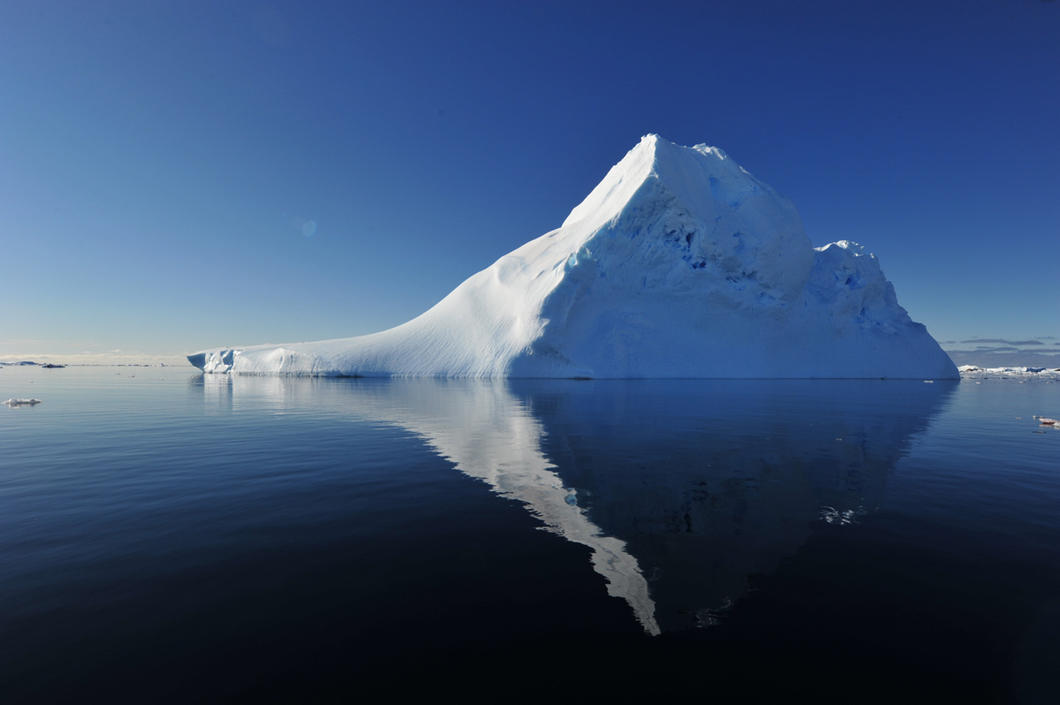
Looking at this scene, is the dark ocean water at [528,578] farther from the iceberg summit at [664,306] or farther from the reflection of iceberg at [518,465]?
the iceberg summit at [664,306]

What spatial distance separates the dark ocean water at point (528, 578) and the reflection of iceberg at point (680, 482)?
65 millimetres

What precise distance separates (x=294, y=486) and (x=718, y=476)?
8.82 metres

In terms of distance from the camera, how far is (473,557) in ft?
18.4

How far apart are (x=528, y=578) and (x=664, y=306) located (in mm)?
64043

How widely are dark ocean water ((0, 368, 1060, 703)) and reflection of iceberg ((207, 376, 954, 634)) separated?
6 centimetres

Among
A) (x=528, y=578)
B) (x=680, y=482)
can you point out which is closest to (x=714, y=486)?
(x=680, y=482)

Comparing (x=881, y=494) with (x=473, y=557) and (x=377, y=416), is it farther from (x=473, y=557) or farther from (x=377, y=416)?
(x=377, y=416)

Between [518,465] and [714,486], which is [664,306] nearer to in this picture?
[518,465]

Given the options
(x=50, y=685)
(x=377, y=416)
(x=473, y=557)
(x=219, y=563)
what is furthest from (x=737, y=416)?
(x=50, y=685)

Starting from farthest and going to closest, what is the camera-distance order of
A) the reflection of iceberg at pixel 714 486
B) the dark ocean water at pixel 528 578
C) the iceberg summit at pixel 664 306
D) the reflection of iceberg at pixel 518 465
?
the iceberg summit at pixel 664 306 < the reflection of iceberg at pixel 714 486 < the reflection of iceberg at pixel 518 465 < the dark ocean water at pixel 528 578

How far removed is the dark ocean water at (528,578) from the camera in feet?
11.4

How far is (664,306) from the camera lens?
214 ft

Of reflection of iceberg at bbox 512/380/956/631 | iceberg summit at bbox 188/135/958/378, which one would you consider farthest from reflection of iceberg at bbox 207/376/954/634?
iceberg summit at bbox 188/135/958/378

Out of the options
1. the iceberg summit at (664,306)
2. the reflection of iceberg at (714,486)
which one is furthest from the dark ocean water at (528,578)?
the iceberg summit at (664,306)
